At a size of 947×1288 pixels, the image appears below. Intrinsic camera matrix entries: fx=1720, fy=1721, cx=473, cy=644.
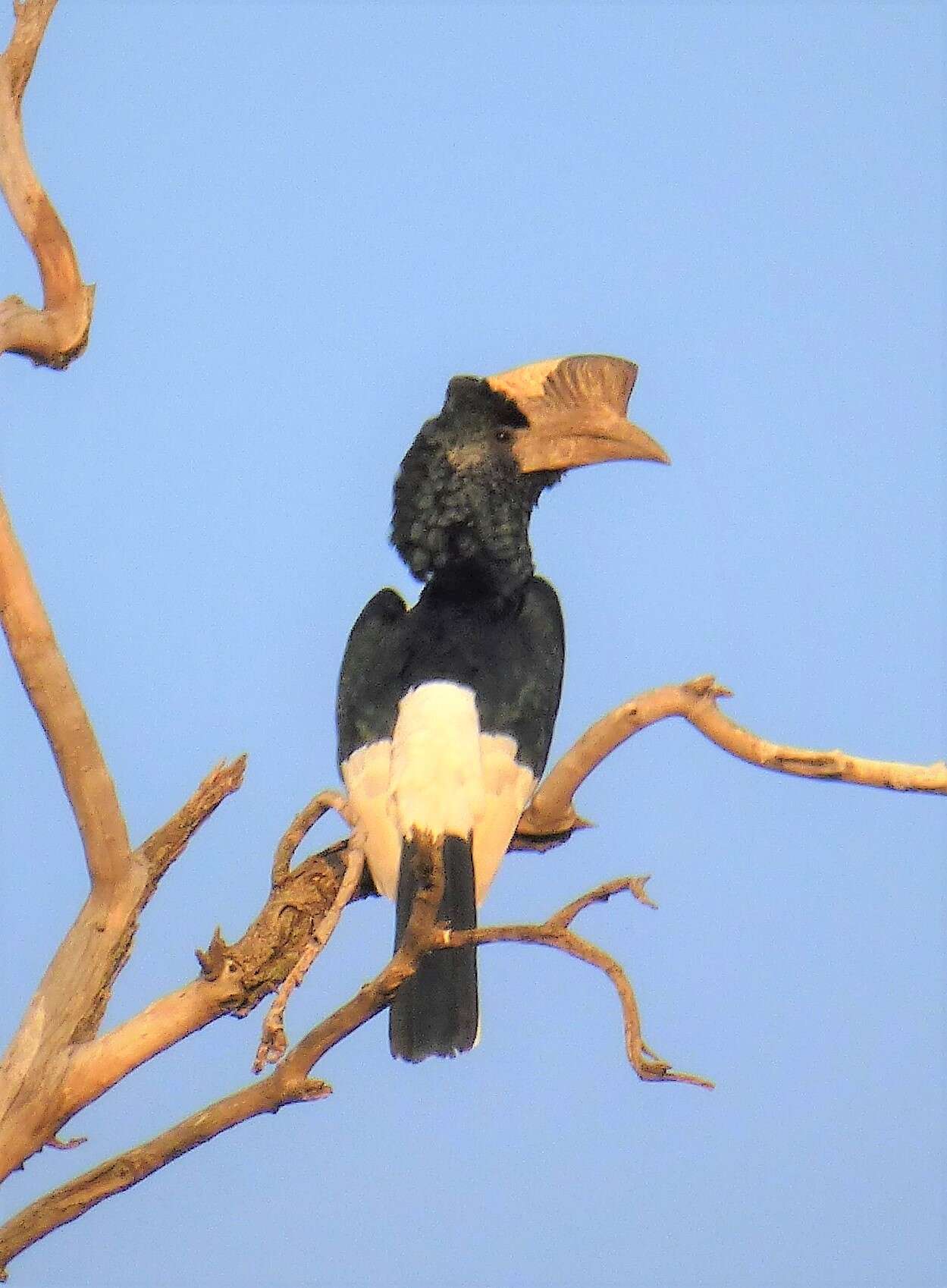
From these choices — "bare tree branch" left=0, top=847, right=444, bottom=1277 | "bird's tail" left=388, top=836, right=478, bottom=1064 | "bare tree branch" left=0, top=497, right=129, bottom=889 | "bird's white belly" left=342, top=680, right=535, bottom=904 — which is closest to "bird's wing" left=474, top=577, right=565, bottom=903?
"bird's white belly" left=342, top=680, right=535, bottom=904

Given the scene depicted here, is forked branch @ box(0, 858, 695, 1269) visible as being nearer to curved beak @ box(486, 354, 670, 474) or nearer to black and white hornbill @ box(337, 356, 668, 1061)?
black and white hornbill @ box(337, 356, 668, 1061)

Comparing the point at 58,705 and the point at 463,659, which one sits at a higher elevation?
the point at 463,659

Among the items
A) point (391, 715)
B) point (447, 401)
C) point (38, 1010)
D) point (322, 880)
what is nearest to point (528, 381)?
point (447, 401)

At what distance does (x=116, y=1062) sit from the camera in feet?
12.7

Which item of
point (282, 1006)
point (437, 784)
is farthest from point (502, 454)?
point (282, 1006)

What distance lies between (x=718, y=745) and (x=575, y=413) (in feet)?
5.23

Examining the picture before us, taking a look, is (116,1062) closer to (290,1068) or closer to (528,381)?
(290,1068)

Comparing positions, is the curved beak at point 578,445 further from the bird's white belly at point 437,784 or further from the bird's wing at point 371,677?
the bird's white belly at point 437,784

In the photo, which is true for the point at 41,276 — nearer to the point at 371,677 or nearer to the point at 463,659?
the point at 371,677

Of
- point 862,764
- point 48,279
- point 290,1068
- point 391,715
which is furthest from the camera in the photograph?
point 48,279

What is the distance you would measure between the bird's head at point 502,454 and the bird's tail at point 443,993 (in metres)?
1.14

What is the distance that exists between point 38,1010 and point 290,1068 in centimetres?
89

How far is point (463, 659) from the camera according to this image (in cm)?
446

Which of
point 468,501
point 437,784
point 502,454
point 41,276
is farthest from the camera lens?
point 502,454
